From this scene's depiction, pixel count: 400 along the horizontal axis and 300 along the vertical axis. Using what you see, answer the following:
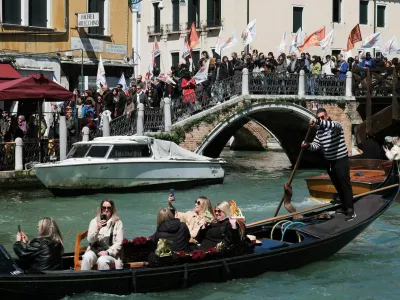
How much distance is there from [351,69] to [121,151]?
7802 millimetres

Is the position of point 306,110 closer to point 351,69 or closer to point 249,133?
point 351,69

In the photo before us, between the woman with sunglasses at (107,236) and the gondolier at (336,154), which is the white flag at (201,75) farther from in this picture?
the woman with sunglasses at (107,236)

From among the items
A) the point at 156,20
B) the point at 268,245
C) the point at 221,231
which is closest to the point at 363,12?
the point at 156,20

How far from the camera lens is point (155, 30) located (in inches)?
1271

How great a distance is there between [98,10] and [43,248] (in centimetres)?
1376

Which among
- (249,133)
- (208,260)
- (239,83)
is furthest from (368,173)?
(249,133)

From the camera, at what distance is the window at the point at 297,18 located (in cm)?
2928

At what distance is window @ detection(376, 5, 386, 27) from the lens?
31370 mm

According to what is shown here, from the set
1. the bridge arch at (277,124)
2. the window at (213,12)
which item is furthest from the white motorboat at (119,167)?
the window at (213,12)

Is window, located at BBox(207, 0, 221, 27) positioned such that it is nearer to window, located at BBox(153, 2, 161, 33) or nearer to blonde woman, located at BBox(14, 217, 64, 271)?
window, located at BBox(153, 2, 161, 33)

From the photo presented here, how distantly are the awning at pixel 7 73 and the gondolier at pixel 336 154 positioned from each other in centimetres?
883

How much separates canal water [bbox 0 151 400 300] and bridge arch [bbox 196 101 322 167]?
1.13 m

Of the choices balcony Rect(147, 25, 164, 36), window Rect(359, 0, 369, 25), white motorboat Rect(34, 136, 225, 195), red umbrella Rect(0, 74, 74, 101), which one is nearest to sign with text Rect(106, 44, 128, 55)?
red umbrella Rect(0, 74, 74, 101)

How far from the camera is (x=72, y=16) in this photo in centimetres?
1972
